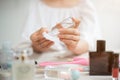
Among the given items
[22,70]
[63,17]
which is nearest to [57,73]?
[22,70]

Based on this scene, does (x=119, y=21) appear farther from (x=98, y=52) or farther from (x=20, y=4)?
(x=20, y=4)

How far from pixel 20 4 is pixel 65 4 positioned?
24 centimetres

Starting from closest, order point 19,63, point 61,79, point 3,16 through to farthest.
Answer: point 19,63 → point 61,79 → point 3,16

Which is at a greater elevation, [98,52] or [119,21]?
[119,21]

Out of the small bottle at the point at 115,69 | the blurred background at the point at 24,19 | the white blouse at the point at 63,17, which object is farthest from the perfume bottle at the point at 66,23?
the small bottle at the point at 115,69

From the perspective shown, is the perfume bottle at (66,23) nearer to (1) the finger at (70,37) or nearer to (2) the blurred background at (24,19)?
(1) the finger at (70,37)

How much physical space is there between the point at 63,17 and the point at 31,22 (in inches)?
6.9

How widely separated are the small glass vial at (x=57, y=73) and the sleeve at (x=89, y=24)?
0.81 feet

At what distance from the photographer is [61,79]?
3.91ft

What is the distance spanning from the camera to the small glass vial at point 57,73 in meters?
1.20

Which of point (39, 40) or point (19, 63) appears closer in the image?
point (19, 63)

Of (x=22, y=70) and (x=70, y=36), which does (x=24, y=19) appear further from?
(x=22, y=70)

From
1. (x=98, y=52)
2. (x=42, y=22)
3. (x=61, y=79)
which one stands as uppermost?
(x=42, y=22)

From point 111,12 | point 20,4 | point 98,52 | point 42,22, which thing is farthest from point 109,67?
point 20,4
